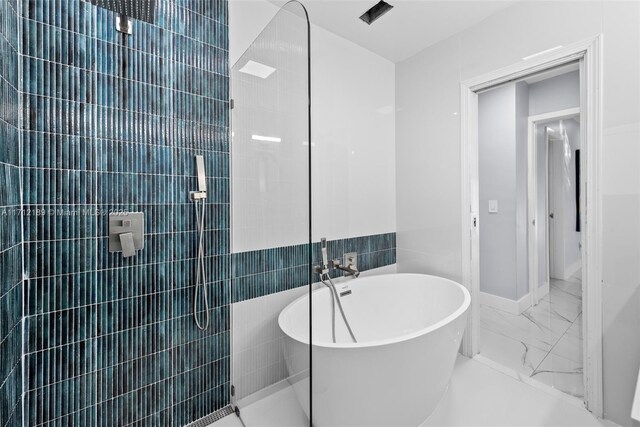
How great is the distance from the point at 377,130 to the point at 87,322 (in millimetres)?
2306

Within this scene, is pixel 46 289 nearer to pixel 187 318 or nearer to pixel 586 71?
pixel 187 318

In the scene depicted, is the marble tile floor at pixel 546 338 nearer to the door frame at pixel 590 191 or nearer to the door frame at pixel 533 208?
the door frame at pixel 533 208

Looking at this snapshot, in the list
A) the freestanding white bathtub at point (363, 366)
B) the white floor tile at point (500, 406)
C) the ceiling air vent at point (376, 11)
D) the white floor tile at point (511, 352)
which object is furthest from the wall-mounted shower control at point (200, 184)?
the white floor tile at point (511, 352)

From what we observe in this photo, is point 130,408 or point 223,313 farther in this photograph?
point 223,313

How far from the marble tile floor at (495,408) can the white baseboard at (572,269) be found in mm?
831

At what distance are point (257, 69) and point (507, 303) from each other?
2.73 metres

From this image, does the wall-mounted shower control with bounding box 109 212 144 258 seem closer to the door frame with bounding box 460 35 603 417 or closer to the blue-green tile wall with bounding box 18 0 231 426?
the blue-green tile wall with bounding box 18 0 231 426

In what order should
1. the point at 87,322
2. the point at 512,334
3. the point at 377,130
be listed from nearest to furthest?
the point at 87,322 → the point at 512,334 → the point at 377,130

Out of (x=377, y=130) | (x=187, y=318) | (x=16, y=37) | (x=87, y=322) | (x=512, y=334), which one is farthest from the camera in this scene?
(x=377, y=130)

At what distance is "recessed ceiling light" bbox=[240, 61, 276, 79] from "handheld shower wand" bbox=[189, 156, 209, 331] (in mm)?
491

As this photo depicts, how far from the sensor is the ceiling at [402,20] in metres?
1.91

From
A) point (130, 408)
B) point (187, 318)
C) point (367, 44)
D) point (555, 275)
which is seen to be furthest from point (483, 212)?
point (130, 408)

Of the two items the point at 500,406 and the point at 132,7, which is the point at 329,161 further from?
the point at 500,406

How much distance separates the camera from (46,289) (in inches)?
46.3
